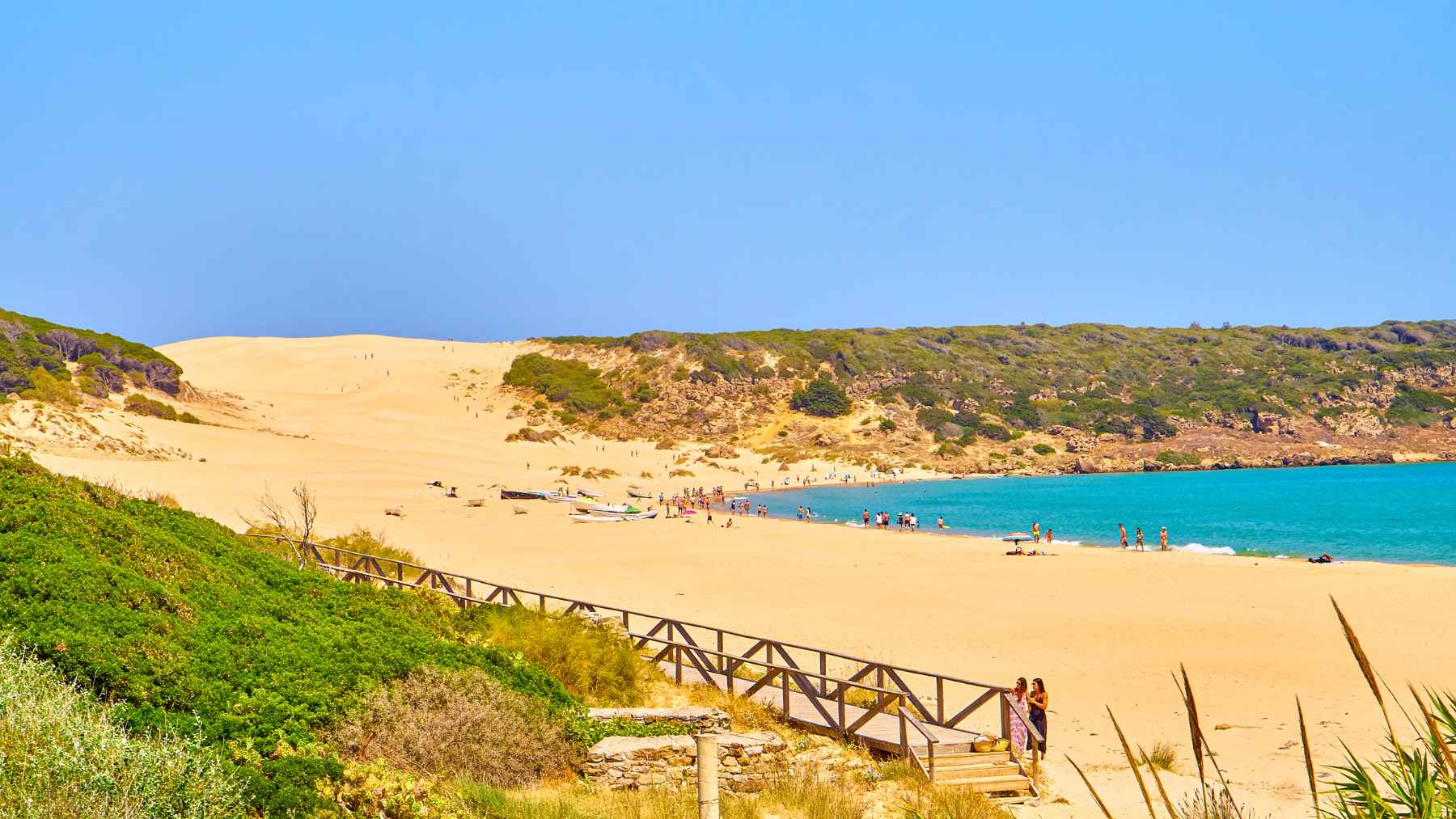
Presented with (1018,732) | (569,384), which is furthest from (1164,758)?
(569,384)

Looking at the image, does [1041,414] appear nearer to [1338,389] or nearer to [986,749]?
[1338,389]

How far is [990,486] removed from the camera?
83.1 meters

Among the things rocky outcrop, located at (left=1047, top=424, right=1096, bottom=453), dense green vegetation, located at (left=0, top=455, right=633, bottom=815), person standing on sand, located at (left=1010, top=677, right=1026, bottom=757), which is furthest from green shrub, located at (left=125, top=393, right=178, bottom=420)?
rocky outcrop, located at (left=1047, top=424, right=1096, bottom=453)

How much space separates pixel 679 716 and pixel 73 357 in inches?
2736

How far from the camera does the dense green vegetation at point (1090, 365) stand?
361ft

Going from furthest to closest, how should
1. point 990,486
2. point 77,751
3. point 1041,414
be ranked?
point 1041,414 < point 990,486 < point 77,751

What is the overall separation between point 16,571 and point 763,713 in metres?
8.34

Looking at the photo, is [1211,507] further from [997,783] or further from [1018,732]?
[997,783]

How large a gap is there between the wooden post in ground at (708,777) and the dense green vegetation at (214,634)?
2964 mm

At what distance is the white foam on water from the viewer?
40.3 m

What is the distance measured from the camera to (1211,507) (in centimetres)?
6178

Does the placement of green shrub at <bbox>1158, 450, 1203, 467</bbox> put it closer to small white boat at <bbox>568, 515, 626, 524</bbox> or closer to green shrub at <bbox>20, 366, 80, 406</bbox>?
small white boat at <bbox>568, 515, 626, 524</bbox>

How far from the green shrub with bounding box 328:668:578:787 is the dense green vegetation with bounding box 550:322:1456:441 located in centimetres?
9265

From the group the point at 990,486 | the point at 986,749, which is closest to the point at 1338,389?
the point at 990,486
